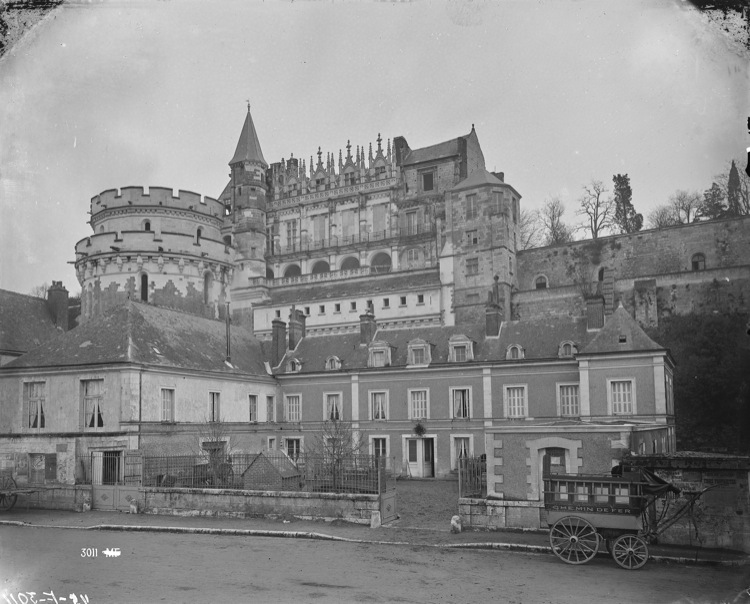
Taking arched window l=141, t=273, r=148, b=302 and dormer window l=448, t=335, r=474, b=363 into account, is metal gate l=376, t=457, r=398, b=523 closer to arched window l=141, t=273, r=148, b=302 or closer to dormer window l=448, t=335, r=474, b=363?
dormer window l=448, t=335, r=474, b=363

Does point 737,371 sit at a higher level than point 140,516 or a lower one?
higher

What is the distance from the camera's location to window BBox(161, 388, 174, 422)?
28.8 meters

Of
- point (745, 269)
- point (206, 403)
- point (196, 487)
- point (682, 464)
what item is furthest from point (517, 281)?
point (682, 464)

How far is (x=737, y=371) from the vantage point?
37375 millimetres

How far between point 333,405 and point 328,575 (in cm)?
2300

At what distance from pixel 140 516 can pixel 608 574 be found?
1461cm

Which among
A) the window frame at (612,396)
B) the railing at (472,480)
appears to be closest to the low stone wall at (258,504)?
the railing at (472,480)

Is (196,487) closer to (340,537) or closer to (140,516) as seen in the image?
(140,516)

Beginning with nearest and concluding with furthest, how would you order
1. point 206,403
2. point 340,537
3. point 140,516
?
point 340,537
point 140,516
point 206,403

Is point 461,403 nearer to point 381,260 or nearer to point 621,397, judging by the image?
point 621,397

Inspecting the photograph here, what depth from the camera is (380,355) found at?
3597cm

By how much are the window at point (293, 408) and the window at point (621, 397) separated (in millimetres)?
15627

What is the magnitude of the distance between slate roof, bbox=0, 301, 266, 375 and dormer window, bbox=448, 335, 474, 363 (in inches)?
386

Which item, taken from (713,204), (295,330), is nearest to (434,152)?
(713,204)
